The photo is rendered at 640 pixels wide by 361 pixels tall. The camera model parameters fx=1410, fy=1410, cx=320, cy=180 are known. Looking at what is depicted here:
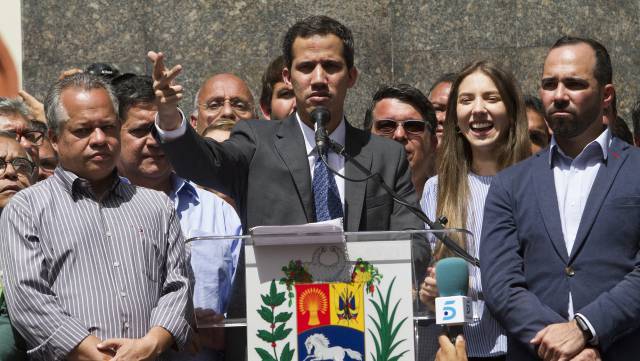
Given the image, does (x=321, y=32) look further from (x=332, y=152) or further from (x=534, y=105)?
(x=534, y=105)

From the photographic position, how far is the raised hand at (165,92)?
5.58m

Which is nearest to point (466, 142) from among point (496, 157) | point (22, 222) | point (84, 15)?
point (496, 157)

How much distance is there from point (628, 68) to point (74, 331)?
4.97 metres

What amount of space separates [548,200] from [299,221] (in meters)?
1.08

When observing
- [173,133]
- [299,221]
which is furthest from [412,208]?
[173,133]

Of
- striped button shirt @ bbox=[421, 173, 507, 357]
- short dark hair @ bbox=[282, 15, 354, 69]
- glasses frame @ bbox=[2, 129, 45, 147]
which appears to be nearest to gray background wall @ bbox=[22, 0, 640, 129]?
glasses frame @ bbox=[2, 129, 45, 147]

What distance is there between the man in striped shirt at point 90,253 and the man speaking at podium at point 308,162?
0.36 meters

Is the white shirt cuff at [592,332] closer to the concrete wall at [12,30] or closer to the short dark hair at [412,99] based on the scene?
the short dark hair at [412,99]

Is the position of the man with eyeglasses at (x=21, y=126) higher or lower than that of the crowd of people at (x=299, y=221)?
higher

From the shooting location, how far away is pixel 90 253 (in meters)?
5.84

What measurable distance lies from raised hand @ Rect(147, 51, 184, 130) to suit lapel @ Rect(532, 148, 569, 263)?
1.61 meters

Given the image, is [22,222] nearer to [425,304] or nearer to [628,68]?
[425,304]

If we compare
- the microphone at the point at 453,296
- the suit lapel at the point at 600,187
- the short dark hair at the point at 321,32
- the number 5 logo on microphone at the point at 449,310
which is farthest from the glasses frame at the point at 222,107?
the number 5 logo on microphone at the point at 449,310

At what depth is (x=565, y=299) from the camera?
5.93 metres
